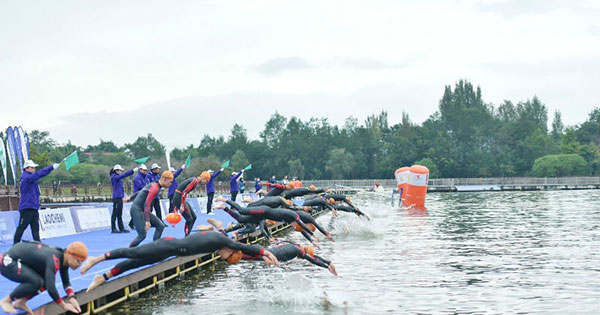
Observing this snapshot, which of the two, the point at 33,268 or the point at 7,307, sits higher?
the point at 33,268

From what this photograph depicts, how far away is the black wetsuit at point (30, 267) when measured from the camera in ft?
30.7

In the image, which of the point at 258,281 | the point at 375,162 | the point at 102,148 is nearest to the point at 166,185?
the point at 258,281

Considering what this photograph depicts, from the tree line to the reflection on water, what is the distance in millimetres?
82214

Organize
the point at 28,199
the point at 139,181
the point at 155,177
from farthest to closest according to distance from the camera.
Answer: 1. the point at 155,177
2. the point at 139,181
3. the point at 28,199

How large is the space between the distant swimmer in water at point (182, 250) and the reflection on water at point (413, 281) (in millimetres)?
1086

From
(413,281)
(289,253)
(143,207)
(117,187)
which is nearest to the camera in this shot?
(289,253)

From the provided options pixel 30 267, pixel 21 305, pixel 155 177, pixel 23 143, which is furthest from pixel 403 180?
pixel 21 305

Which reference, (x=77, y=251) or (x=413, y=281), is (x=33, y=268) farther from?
(x=413, y=281)

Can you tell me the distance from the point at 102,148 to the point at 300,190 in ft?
565

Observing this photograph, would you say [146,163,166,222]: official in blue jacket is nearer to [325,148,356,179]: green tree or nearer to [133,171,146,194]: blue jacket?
[133,171,146,194]: blue jacket

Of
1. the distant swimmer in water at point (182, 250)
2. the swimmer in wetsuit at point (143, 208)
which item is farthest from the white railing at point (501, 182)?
the distant swimmer in water at point (182, 250)

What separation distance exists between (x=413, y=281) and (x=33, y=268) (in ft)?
27.4

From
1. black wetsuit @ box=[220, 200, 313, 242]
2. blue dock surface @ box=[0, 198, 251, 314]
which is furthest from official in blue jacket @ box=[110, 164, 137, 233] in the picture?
black wetsuit @ box=[220, 200, 313, 242]

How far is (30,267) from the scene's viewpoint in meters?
9.55
